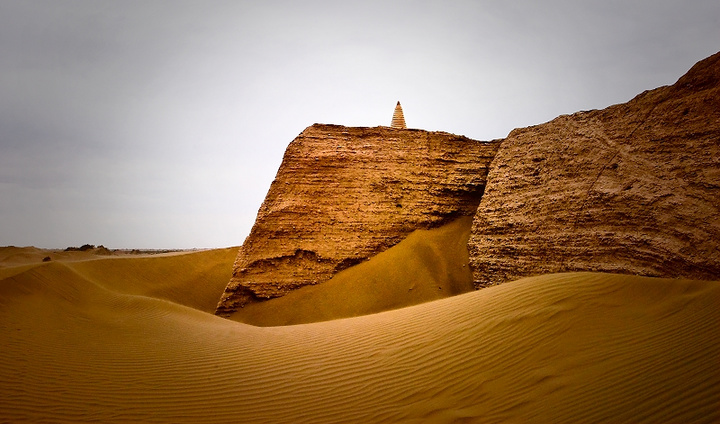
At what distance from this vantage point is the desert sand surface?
2.97 meters

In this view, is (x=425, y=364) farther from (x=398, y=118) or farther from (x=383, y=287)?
(x=398, y=118)

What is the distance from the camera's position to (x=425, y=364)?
4.04 meters

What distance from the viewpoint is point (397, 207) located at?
34.8ft

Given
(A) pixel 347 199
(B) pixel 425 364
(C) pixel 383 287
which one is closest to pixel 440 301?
(B) pixel 425 364

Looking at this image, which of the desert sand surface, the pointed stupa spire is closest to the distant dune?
the desert sand surface

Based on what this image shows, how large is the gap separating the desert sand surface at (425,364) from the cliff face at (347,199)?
3.62 m

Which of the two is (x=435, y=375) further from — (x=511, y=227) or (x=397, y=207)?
(x=397, y=207)

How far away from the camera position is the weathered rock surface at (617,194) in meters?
5.93

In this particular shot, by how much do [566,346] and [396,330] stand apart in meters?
2.13

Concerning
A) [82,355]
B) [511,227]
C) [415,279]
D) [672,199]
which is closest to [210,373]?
[82,355]

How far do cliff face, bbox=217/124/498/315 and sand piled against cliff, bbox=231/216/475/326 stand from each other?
299mm

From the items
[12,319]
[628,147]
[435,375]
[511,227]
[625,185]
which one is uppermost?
[628,147]

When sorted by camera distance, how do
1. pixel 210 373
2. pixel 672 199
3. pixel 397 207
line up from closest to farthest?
pixel 210 373 < pixel 672 199 < pixel 397 207

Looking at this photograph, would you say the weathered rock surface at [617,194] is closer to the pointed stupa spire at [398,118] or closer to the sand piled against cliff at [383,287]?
the sand piled against cliff at [383,287]
